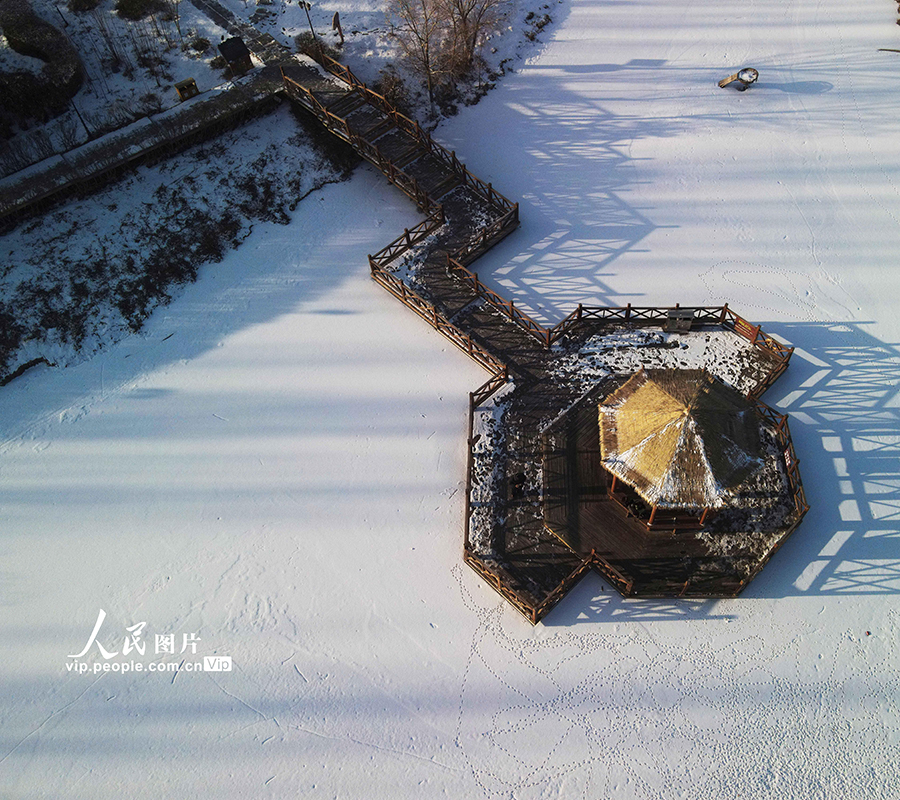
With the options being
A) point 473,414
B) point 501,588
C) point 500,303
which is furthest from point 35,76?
point 501,588

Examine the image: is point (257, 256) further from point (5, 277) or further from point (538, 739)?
point (538, 739)

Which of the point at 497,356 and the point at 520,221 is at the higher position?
the point at 520,221

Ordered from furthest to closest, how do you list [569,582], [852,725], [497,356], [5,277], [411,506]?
1. [5,277]
2. [497,356]
3. [411,506]
4. [569,582]
5. [852,725]

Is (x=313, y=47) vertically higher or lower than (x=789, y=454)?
higher

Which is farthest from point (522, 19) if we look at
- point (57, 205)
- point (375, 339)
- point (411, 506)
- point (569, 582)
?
point (569, 582)

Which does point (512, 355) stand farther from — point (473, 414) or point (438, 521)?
point (438, 521)

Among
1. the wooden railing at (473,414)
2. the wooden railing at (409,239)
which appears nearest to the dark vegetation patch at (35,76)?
the wooden railing at (409,239)

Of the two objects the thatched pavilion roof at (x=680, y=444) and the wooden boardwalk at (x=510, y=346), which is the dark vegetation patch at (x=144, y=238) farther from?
the thatched pavilion roof at (x=680, y=444)
